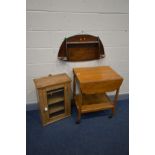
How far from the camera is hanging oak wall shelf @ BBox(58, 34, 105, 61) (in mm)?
2633

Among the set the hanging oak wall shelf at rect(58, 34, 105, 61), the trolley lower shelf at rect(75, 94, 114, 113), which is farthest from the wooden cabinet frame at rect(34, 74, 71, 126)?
the hanging oak wall shelf at rect(58, 34, 105, 61)

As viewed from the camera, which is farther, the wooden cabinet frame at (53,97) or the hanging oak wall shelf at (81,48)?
the hanging oak wall shelf at (81,48)

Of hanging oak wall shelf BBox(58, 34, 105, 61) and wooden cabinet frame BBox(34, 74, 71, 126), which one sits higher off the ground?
hanging oak wall shelf BBox(58, 34, 105, 61)

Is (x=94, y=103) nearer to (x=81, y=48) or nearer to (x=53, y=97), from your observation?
(x=53, y=97)

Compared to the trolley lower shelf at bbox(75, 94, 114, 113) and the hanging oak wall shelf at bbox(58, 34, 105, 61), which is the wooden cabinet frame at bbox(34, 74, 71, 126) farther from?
the hanging oak wall shelf at bbox(58, 34, 105, 61)

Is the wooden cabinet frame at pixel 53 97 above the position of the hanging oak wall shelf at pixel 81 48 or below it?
below

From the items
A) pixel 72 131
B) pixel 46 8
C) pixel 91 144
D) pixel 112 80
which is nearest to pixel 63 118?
pixel 72 131

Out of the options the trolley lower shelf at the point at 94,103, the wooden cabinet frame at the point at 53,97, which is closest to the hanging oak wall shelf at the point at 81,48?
the wooden cabinet frame at the point at 53,97

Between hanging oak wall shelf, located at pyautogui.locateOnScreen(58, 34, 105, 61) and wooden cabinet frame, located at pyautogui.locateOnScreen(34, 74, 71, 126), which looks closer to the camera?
wooden cabinet frame, located at pyautogui.locateOnScreen(34, 74, 71, 126)

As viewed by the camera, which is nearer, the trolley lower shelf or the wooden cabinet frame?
the wooden cabinet frame

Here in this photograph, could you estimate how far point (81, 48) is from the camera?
2729 millimetres

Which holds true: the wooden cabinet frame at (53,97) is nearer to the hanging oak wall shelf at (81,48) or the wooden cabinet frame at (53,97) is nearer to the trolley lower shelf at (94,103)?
the trolley lower shelf at (94,103)

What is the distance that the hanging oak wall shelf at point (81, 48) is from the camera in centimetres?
263
